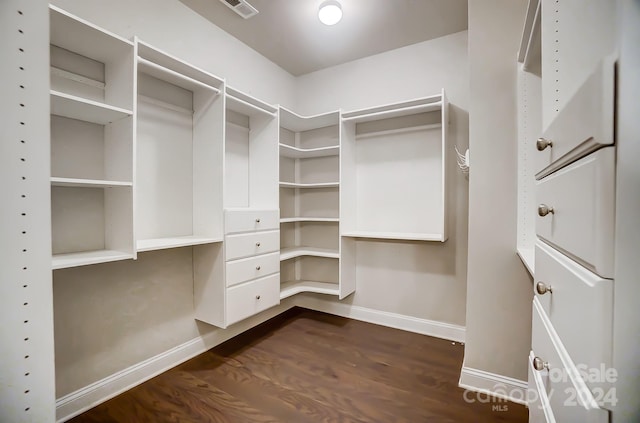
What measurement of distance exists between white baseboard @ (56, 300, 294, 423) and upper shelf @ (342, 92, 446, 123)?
7.59ft

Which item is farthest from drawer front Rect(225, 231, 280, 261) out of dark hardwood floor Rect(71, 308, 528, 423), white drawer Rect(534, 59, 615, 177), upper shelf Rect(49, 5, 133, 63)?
white drawer Rect(534, 59, 615, 177)

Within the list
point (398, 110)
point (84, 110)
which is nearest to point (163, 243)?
point (84, 110)

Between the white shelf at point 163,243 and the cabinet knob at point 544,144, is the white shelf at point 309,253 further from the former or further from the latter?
the cabinet knob at point 544,144

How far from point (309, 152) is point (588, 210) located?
2.61m

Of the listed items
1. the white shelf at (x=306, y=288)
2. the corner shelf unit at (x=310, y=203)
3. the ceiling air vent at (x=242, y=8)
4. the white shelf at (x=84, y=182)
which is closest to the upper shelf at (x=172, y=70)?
the ceiling air vent at (x=242, y=8)

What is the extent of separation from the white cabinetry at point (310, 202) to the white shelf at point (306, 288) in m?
0.01

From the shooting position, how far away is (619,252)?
43 centimetres

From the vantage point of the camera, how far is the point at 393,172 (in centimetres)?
282

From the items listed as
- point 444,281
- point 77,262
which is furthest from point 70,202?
point 444,281

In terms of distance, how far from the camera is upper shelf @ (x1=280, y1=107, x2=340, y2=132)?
277 cm

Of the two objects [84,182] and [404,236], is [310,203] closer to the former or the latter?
[404,236]

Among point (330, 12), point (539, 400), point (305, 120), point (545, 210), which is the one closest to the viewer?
point (545, 210)

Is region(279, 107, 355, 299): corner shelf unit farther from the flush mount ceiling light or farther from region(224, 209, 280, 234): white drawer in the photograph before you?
the flush mount ceiling light

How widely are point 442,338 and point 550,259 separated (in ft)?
6.94
